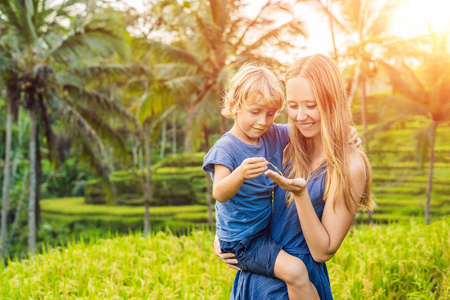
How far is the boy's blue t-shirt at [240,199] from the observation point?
1463 millimetres

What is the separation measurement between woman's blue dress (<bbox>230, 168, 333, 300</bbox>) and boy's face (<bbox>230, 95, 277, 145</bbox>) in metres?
0.22

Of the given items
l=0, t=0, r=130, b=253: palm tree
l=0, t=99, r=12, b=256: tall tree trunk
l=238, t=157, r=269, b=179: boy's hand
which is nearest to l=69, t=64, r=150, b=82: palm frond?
l=0, t=0, r=130, b=253: palm tree

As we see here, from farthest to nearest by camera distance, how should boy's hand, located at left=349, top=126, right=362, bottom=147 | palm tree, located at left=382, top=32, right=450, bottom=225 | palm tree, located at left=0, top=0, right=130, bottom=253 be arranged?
palm tree, located at left=382, top=32, right=450, bottom=225 → palm tree, located at left=0, top=0, right=130, bottom=253 → boy's hand, located at left=349, top=126, right=362, bottom=147

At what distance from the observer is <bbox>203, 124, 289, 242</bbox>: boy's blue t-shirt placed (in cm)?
146

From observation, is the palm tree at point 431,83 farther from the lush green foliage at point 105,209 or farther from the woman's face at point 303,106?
the lush green foliage at point 105,209

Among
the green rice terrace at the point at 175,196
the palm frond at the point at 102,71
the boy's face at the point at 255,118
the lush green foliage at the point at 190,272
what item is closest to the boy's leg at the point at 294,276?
the boy's face at the point at 255,118

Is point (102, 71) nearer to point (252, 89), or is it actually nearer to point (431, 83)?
point (431, 83)

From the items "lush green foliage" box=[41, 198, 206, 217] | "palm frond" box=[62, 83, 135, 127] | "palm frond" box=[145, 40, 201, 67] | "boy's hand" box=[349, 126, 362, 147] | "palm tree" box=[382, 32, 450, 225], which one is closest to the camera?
"boy's hand" box=[349, 126, 362, 147]

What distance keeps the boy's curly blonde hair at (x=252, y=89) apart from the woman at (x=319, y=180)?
2.1 inches

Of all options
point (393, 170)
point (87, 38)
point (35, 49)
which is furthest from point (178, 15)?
point (393, 170)

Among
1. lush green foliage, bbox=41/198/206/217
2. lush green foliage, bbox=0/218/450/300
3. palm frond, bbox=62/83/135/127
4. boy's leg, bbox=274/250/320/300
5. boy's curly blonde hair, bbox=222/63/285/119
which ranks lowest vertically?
lush green foliage, bbox=41/198/206/217

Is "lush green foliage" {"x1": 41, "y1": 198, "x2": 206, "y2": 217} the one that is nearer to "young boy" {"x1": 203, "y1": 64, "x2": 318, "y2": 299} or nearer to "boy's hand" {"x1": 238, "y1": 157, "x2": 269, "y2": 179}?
"young boy" {"x1": 203, "y1": 64, "x2": 318, "y2": 299}

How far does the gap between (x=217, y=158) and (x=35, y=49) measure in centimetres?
1064

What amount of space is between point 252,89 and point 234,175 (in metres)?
0.37
